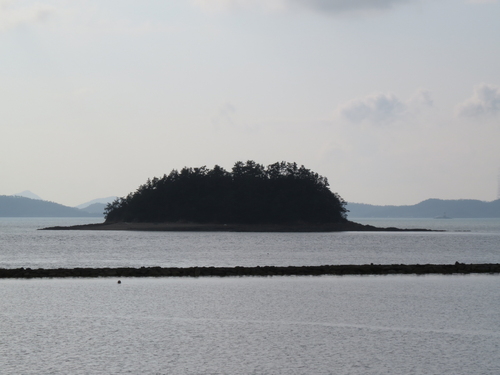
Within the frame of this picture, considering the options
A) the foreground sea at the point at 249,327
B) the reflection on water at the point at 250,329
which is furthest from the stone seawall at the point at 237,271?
the reflection on water at the point at 250,329

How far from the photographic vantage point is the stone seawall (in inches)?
2085

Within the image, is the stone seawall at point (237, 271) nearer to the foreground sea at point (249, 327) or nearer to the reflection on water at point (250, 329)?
the foreground sea at point (249, 327)

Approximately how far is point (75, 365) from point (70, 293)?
66.9 ft

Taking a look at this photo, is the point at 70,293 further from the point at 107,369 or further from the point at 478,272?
the point at 478,272

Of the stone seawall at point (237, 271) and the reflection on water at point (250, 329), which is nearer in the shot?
the reflection on water at point (250, 329)

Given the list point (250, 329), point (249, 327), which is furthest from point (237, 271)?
point (250, 329)

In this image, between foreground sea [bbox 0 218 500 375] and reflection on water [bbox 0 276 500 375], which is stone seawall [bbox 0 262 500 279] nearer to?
foreground sea [bbox 0 218 500 375]

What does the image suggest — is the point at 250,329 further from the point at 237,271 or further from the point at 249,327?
the point at 237,271

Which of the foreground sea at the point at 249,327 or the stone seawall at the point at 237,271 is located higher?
the stone seawall at the point at 237,271

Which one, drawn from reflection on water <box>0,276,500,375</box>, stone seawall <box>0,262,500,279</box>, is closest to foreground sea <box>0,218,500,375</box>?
reflection on water <box>0,276,500,375</box>

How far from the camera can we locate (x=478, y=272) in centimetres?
5662

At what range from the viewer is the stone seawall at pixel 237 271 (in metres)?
53.0

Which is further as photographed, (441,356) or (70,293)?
(70,293)

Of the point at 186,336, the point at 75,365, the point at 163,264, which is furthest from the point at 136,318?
the point at 163,264
